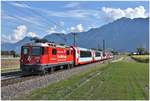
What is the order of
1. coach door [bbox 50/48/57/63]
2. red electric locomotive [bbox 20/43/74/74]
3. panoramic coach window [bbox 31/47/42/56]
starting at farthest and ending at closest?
coach door [bbox 50/48/57/63] < panoramic coach window [bbox 31/47/42/56] < red electric locomotive [bbox 20/43/74/74]

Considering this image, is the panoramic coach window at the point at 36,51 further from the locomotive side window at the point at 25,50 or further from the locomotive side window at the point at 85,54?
the locomotive side window at the point at 85,54

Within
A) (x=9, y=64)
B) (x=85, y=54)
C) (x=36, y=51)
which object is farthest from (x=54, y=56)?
(x=85, y=54)

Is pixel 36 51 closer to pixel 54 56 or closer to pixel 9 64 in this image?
pixel 54 56

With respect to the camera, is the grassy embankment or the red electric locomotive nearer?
the red electric locomotive

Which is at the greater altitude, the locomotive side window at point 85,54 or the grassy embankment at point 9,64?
the locomotive side window at point 85,54

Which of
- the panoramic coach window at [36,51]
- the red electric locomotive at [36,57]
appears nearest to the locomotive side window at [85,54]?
the red electric locomotive at [36,57]

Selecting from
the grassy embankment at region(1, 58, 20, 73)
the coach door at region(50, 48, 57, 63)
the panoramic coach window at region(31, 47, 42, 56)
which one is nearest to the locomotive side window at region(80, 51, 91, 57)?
the grassy embankment at region(1, 58, 20, 73)

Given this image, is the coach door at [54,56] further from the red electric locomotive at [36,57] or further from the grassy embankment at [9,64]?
the grassy embankment at [9,64]

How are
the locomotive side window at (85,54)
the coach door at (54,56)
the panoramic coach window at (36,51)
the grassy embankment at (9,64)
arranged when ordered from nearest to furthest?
the panoramic coach window at (36,51) < the coach door at (54,56) < the grassy embankment at (9,64) < the locomotive side window at (85,54)

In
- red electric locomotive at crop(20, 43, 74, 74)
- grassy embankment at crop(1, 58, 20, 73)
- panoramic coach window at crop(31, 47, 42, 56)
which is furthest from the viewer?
grassy embankment at crop(1, 58, 20, 73)

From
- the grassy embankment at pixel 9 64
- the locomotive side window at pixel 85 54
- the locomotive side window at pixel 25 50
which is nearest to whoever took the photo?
the locomotive side window at pixel 25 50

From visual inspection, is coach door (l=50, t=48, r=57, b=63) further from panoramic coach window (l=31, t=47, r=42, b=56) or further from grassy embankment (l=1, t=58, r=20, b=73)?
grassy embankment (l=1, t=58, r=20, b=73)

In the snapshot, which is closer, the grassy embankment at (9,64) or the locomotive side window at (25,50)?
the locomotive side window at (25,50)

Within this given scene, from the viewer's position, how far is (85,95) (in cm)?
1666
